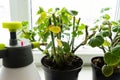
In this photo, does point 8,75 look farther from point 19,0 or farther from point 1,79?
point 19,0

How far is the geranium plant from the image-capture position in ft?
1.68

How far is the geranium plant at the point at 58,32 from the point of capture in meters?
0.51

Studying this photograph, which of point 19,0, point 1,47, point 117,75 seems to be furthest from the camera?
point 19,0

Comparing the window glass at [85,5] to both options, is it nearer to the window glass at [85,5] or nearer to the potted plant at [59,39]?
the window glass at [85,5]

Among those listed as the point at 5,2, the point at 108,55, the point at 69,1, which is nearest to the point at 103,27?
the point at 108,55

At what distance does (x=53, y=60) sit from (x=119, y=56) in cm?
23

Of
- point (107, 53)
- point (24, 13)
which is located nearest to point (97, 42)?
point (107, 53)

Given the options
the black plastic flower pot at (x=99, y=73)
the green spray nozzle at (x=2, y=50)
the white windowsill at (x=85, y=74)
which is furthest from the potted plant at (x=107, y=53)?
the green spray nozzle at (x=2, y=50)

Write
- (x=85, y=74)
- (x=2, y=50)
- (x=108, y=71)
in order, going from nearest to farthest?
(x=2, y=50), (x=108, y=71), (x=85, y=74)

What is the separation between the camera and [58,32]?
0.49 metres

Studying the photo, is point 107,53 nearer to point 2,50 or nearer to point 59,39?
point 59,39

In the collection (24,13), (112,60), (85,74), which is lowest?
(85,74)

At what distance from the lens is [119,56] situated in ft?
1.51

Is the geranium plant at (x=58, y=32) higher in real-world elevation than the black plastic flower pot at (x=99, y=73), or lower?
higher
